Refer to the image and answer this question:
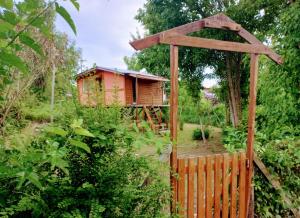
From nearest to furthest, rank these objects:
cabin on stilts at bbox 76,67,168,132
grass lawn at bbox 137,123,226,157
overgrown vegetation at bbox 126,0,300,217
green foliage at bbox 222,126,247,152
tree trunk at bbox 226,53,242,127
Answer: overgrown vegetation at bbox 126,0,300,217 < green foliage at bbox 222,126,247,152 < grass lawn at bbox 137,123,226,157 < tree trunk at bbox 226,53,242,127 < cabin on stilts at bbox 76,67,168,132

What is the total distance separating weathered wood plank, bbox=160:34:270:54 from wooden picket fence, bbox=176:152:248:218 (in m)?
1.19

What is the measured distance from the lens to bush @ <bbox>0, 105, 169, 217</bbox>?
4.21 ft

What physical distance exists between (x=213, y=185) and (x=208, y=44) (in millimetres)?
1590

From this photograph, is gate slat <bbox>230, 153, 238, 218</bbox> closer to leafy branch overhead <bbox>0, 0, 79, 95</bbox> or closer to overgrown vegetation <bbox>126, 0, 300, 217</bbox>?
overgrown vegetation <bbox>126, 0, 300, 217</bbox>

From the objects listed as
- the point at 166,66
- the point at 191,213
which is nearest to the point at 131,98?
the point at 166,66

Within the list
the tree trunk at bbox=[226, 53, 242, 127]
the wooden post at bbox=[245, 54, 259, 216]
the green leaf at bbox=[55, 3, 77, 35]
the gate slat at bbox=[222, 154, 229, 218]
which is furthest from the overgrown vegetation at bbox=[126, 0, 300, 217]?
→ the green leaf at bbox=[55, 3, 77, 35]

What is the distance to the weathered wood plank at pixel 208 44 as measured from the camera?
2774mm

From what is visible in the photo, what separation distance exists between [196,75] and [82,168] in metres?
12.9

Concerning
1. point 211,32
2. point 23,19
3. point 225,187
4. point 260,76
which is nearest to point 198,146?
point 211,32

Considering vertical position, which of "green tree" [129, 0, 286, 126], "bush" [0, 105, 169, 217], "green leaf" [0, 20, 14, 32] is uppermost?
"green tree" [129, 0, 286, 126]

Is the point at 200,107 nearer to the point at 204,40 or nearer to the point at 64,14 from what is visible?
the point at 204,40

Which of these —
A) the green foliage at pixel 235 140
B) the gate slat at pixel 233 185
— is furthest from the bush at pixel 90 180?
the green foliage at pixel 235 140

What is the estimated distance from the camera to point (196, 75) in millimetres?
14008

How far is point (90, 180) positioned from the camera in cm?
150
